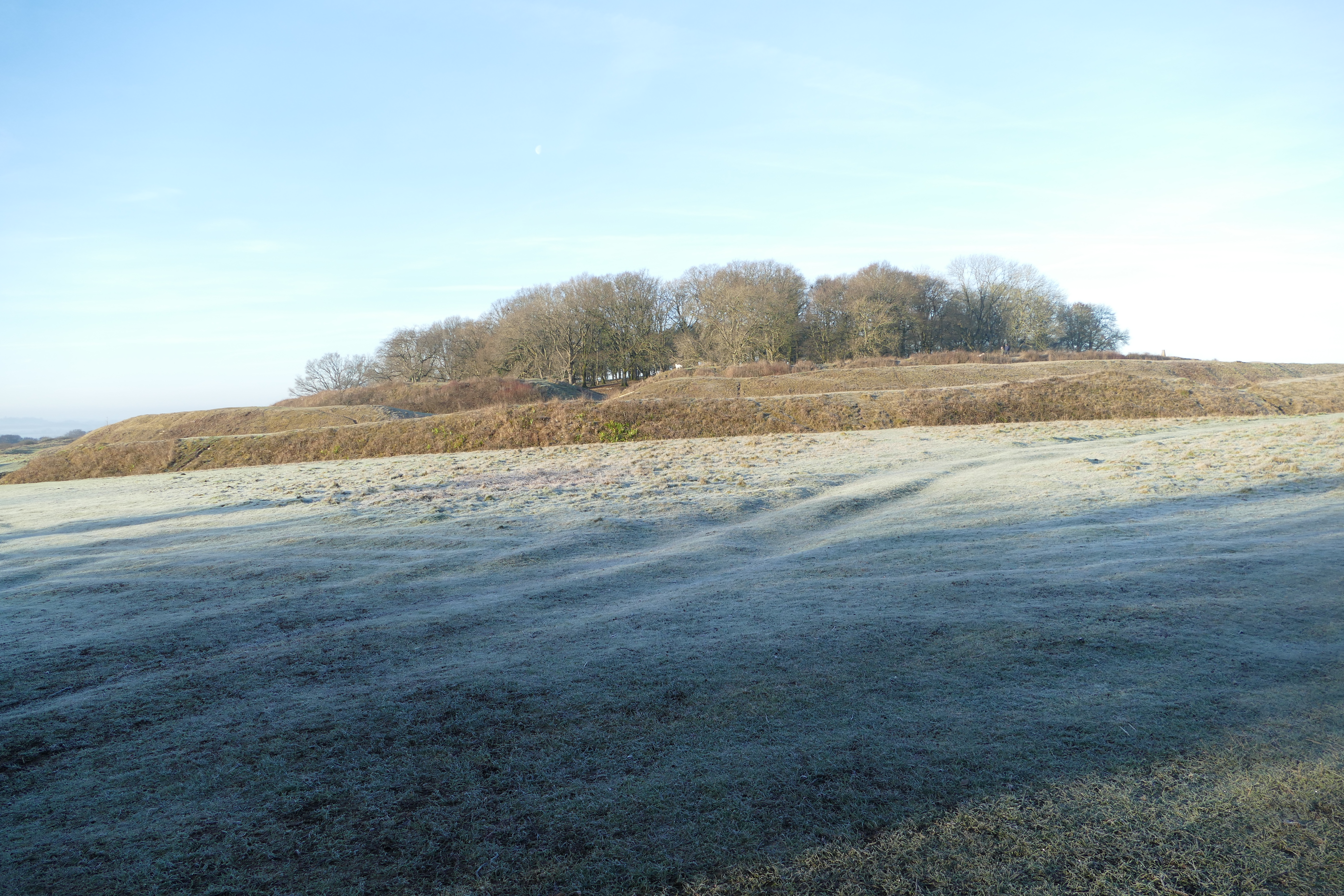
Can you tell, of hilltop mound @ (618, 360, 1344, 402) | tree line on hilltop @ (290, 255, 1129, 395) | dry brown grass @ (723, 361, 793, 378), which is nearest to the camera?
Result: hilltop mound @ (618, 360, 1344, 402)

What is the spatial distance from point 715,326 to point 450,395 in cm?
2798

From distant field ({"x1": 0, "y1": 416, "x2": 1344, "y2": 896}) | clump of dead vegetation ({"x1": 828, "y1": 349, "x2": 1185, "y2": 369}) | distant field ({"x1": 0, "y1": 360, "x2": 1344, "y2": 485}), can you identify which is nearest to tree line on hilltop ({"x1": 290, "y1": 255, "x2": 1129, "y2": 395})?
clump of dead vegetation ({"x1": 828, "y1": 349, "x2": 1185, "y2": 369})

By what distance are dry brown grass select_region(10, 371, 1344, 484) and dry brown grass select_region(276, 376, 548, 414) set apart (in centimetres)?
1959

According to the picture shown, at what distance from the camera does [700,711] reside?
12.9ft

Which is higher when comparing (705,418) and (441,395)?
(441,395)

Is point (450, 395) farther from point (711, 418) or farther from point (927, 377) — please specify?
point (711, 418)

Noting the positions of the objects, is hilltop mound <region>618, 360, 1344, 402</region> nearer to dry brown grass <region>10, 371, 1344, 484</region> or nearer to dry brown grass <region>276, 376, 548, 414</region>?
dry brown grass <region>276, 376, 548, 414</region>

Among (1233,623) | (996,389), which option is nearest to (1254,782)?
(1233,623)

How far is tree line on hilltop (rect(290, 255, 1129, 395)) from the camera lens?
69438 millimetres

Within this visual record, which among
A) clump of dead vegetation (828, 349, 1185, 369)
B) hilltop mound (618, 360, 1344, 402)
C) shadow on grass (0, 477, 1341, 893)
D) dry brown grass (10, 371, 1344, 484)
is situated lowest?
shadow on grass (0, 477, 1341, 893)

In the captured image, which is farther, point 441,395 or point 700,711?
point 441,395

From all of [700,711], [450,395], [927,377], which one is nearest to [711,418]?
[700,711]

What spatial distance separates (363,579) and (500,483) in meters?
6.66

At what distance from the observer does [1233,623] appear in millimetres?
4816
